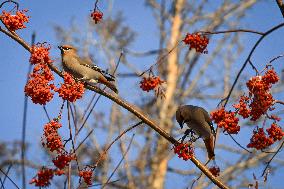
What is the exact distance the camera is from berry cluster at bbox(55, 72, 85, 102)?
99.0 inches

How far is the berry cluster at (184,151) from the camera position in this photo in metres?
2.62

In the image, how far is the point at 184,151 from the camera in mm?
2629

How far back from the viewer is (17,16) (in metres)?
2.68

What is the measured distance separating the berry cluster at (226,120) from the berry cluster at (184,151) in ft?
A: 0.71

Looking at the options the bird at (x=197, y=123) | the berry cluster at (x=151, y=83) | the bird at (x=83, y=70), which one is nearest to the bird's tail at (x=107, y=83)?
the bird at (x=83, y=70)

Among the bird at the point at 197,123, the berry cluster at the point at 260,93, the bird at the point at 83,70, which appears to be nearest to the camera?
the berry cluster at the point at 260,93

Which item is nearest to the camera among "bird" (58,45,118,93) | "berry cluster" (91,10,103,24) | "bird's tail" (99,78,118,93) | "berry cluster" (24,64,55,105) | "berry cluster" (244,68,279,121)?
"berry cluster" (24,64,55,105)

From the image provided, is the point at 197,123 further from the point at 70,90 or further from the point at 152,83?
the point at 70,90

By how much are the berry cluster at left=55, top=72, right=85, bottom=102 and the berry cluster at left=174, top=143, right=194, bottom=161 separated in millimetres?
614

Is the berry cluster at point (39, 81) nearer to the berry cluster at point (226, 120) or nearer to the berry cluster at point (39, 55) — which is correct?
the berry cluster at point (39, 55)

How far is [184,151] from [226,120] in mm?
306

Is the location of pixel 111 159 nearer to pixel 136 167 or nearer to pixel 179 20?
pixel 136 167

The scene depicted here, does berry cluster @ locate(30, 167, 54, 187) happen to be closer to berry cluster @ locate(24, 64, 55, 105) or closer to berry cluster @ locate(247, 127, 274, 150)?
berry cluster @ locate(24, 64, 55, 105)

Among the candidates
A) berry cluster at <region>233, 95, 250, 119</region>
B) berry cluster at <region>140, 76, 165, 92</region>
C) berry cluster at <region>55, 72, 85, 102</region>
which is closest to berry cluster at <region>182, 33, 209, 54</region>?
berry cluster at <region>140, 76, 165, 92</region>
